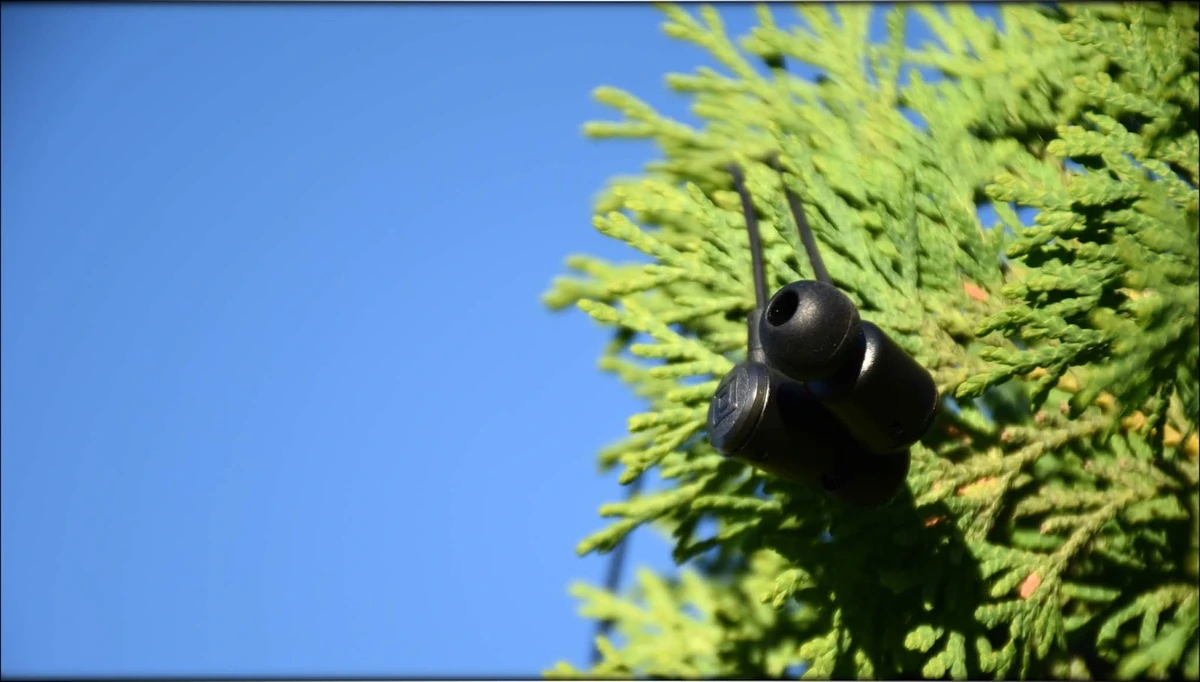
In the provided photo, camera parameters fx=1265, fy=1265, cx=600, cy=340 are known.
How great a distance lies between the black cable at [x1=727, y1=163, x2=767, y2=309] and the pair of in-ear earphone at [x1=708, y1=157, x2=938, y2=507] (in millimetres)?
243

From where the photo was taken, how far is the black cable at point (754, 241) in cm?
314

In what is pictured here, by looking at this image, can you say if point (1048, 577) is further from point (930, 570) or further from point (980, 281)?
point (980, 281)

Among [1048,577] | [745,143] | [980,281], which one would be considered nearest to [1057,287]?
[980,281]

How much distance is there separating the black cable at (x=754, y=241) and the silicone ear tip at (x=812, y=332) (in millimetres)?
537

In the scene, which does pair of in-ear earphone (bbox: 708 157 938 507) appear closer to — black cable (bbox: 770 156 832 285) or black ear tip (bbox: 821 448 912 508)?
black ear tip (bbox: 821 448 912 508)

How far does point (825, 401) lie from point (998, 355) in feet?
1.70

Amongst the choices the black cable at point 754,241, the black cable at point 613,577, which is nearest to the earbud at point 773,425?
the black cable at point 754,241

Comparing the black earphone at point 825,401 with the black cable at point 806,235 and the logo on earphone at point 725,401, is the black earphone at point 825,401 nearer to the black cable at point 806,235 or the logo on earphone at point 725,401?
the logo on earphone at point 725,401

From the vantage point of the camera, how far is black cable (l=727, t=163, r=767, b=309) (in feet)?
10.3

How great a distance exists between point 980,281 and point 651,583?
1.86 m

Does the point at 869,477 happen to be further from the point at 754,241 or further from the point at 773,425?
the point at 754,241

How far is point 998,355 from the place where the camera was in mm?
2887

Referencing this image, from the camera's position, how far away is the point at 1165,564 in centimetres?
329

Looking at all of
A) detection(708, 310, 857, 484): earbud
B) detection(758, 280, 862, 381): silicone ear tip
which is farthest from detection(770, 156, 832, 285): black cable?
detection(758, 280, 862, 381): silicone ear tip
